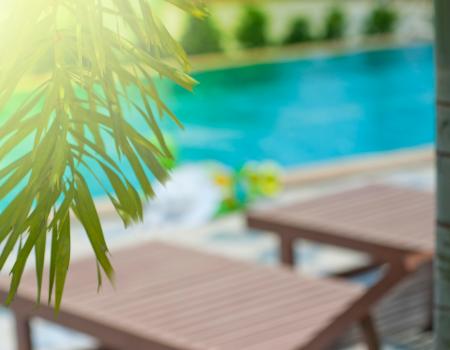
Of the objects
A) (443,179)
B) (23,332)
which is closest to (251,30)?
(23,332)

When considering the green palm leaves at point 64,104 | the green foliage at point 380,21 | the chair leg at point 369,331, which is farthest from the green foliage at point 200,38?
the green palm leaves at point 64,104

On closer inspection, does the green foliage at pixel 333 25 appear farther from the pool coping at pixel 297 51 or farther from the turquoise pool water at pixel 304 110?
the turquoise pool water at pixel 304 110

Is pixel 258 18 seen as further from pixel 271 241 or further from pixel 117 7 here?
pixel 117 7

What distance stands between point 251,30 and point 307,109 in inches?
205

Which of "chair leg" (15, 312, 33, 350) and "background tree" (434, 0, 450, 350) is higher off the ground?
"background tree" (434, 0, 450, 350)

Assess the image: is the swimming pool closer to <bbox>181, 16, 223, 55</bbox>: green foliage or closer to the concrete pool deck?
<bbox>181, 16, 223, 55</bbox>: green foliage

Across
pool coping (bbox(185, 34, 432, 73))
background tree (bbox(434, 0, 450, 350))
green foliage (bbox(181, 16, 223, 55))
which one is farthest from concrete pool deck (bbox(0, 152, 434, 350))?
green foliage (bbox(181, 16, 223, 55))

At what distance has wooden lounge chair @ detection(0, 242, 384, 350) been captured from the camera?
3701 mm

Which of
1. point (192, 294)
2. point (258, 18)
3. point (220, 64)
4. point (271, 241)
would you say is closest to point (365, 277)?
point (271, 241)

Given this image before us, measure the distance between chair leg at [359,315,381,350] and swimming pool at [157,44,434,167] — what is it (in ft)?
24.5

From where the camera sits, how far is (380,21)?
20344 mm

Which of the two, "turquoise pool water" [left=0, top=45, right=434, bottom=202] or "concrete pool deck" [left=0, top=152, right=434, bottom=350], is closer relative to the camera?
"concrete pool deck" [left=0, top=152, right=434, bottom=350]

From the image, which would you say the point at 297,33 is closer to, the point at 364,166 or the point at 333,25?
the point at 333,25

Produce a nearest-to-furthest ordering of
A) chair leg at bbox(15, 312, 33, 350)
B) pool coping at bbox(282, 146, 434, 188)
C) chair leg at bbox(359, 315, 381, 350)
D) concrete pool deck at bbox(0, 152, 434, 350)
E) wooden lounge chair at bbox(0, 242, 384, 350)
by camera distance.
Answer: wooden lounge chair at bbox(0, 242, 384, 350) < chair leg at bbox(359, 315, 381, 350) < chair leg at bbox(15, 312, 33, 350) < concrete pool deck at bbox(0, 152, 434, 350) < pool coping at bbox(282, 146, 434, 188)
